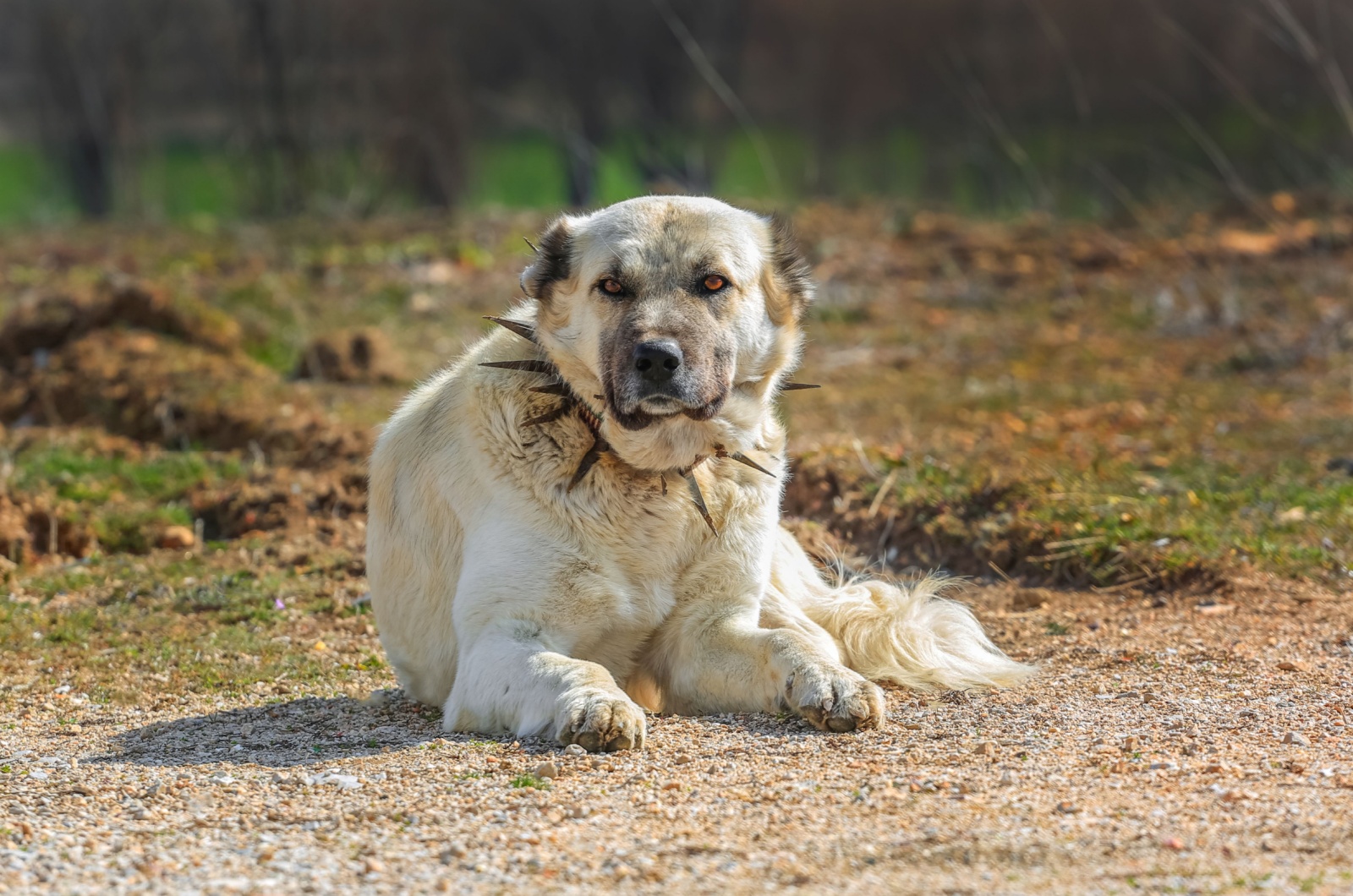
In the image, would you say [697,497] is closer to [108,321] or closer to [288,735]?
[288,735]

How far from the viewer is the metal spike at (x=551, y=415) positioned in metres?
4.61

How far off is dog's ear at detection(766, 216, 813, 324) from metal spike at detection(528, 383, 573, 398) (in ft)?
2.37

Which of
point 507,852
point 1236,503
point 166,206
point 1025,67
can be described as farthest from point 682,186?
point 507,852

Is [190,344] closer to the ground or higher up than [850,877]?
higher up

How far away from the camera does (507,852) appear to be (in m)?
3.15

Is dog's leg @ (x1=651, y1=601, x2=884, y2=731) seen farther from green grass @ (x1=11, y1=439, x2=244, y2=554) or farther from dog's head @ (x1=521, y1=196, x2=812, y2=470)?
green grass @ (x1=11, y1=439, x2=244, y2=554)

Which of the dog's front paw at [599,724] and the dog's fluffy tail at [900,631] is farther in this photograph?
the dog's fluffy tail at [900,631]

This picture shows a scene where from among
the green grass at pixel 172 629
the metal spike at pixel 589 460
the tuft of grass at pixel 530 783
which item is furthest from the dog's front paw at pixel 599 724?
the green grass at pixel 172 629

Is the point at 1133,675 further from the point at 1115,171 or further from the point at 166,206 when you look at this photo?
the point at 166,206

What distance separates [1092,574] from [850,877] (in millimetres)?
3664

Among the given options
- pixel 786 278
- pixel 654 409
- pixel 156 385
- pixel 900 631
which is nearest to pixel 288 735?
pixel 654 409

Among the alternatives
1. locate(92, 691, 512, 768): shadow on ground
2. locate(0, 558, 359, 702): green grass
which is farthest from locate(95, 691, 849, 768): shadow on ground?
locate(0, 558, 359, 702): green grass

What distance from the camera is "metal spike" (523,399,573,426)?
4605mm

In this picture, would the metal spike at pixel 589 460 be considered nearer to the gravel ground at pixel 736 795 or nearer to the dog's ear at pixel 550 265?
the dog's ear at pixel 550 265
